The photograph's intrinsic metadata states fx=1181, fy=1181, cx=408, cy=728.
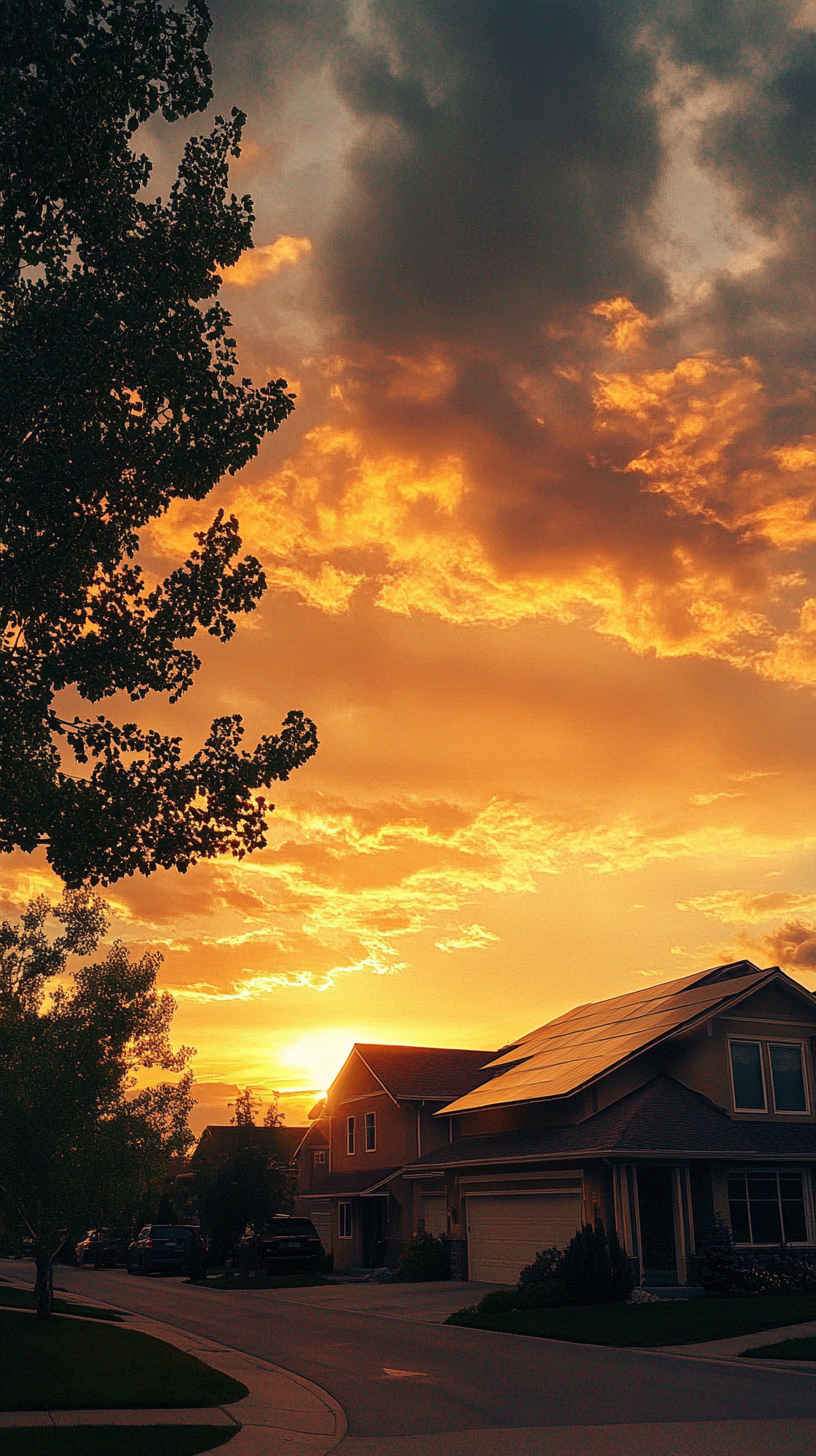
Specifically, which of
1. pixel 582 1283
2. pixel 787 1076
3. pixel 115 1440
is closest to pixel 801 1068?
pixel 787 1076

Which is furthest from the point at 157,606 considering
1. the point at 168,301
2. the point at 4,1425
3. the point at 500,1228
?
the point at 500,1228

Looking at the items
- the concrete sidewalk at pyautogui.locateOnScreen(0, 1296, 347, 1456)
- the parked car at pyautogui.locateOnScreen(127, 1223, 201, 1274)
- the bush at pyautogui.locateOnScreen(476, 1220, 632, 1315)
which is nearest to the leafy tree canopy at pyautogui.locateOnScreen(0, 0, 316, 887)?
the concrete sidewalk at pyautogui.locateOnScreen(0, 1296, 347, 1456)

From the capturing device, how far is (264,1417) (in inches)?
525

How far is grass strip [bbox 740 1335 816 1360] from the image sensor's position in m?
17.6

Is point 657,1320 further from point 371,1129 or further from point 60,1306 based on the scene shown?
point 371,1129

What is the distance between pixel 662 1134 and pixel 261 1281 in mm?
18574

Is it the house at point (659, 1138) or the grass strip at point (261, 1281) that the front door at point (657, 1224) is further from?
the grass strip at point (261, 1281)

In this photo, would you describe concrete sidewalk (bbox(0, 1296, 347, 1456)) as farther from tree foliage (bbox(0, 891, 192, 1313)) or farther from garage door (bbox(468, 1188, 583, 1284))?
garage door (bbox(468, 1188, 583, 1284))

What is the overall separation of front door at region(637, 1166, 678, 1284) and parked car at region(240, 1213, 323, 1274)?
1809 centimetres

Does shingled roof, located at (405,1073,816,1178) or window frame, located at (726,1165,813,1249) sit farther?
window frame, located at (726,1165,813,1249)

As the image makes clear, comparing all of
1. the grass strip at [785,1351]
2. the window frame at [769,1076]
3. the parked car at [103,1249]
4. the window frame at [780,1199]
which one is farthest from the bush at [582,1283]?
the parked car at [103,1249]

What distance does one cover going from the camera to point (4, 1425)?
1213cm

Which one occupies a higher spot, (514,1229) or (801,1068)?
(801,1068)

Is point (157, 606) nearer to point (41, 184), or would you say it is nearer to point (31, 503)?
point (31, 503)
